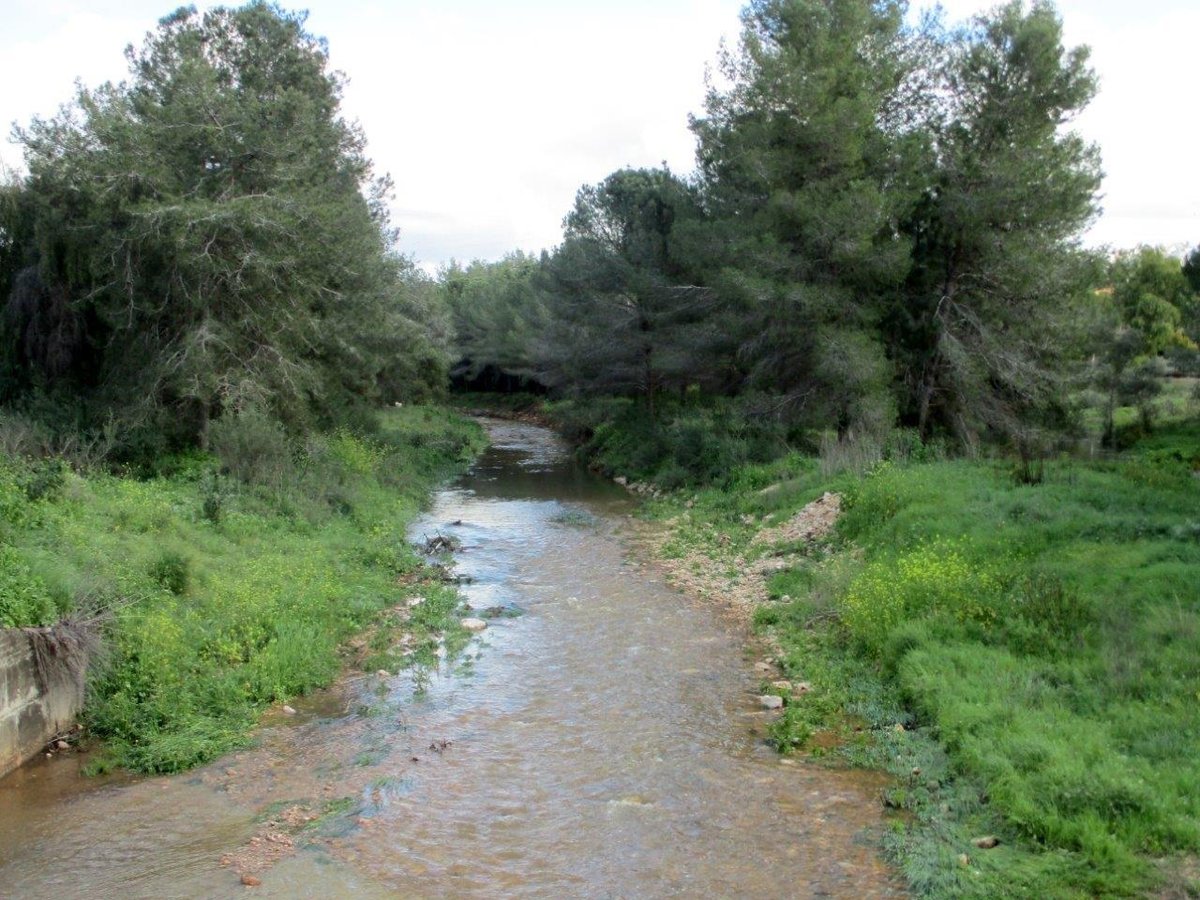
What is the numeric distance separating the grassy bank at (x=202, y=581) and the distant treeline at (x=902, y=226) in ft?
39.4

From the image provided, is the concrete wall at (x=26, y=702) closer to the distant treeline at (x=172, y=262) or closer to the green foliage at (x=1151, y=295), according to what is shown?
the distant treeline at (x=172, y=262)

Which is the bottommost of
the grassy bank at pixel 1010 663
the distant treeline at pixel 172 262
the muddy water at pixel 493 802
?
the muddy water at pixel 493 802

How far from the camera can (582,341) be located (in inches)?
1503

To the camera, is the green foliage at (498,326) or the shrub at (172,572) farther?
the green foliage at (498,326)

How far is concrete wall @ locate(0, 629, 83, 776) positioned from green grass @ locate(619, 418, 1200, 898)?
305 inches

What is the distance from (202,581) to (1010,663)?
10.4m

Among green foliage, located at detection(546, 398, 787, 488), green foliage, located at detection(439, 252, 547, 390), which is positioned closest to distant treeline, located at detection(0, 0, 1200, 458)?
green foliage, located at detection(546, 398, 787, 488)

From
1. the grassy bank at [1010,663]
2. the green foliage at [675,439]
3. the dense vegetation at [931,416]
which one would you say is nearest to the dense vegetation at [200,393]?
the grassy bank at [1010,663]

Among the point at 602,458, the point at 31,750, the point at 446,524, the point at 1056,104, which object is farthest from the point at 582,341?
the point at 31,750

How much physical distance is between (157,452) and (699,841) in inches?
647

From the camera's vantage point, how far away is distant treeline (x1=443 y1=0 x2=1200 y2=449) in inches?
941

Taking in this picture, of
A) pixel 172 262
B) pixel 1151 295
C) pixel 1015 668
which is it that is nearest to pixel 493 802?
pixel 1015 668

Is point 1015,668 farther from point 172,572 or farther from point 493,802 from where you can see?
point 172,572

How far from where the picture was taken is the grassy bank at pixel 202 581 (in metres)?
10.3
